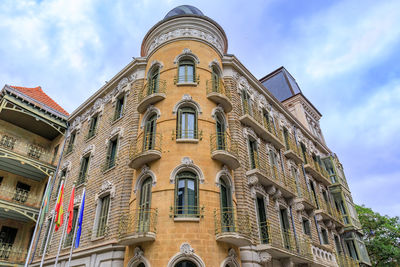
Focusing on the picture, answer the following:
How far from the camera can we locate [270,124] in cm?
2011

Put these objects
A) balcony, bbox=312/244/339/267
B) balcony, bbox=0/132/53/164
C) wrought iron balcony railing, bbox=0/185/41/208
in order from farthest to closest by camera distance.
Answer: balcony, bbox=0/132/53/164
wrought iron balcony railing, bbox=0/185/41/208
balcony, bbox=312/244/339/267

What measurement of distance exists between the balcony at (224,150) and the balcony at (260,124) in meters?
2.50

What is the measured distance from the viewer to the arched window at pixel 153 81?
15.5 metres

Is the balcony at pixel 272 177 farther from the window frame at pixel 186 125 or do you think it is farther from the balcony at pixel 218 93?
the window frame at pixel 186 125

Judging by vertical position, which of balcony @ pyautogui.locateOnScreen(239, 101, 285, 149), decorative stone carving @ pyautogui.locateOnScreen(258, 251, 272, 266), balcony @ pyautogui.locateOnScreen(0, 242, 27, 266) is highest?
balcony @ pyautogui.locateOnScreen(239, 101, 285, 149)

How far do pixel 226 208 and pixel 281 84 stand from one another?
2386cm

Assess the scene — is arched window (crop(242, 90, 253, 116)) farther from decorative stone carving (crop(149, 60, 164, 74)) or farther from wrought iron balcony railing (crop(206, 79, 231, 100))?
decorative stone carving (crop(149, 60, 164, 74))

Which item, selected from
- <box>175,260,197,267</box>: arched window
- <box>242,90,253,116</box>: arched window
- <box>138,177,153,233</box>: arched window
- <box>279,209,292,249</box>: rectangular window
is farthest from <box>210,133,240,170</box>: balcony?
<box>279,209,292,249</box>: rectangular window

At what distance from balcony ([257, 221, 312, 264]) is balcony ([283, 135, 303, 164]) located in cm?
565

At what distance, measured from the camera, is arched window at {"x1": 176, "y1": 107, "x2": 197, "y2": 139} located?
13184 millimetres

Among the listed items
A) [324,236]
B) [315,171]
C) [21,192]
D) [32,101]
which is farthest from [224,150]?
[32,101]

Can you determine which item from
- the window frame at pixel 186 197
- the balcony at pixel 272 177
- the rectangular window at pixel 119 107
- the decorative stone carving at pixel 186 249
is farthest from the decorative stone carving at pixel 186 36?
the decorative stone carving at pixel 186 249

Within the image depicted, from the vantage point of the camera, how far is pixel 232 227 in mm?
11516

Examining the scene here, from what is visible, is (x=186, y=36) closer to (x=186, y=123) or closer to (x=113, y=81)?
(x=186, y=123)
